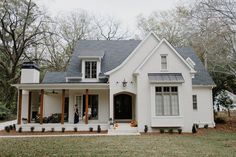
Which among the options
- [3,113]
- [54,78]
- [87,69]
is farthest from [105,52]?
[3,113]

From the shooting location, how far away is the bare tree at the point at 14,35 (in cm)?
2694

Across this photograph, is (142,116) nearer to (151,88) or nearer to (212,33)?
(151,88)

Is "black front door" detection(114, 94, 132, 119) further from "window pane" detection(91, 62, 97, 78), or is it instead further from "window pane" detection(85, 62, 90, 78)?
"window pane" detection(85, 62, 90, 78)

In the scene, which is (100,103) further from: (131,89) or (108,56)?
(108,56)

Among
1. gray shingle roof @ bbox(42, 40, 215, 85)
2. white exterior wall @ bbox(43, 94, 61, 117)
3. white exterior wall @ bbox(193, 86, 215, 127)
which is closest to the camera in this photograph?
white exterior wall @ bbox(193, 86, 215, 127)

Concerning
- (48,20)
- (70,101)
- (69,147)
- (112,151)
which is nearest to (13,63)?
(48,20)

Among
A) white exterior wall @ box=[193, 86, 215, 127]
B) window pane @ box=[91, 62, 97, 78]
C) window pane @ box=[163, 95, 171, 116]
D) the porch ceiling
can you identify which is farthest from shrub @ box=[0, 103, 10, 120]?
white exterior wall @ box=[193, 86, 215, 127]

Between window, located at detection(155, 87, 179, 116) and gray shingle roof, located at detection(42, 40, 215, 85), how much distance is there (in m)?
4.05

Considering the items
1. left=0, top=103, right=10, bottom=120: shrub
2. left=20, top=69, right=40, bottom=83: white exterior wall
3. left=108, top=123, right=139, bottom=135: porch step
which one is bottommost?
left=108, top=123, right=139, bottom=135: porch step

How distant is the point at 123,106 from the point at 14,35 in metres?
18.2

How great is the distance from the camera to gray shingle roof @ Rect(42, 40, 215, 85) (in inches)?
764

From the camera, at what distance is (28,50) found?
32.4 meters

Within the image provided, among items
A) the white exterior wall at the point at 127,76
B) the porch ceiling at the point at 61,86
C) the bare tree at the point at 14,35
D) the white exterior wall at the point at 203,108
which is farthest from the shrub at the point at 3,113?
the white exterior wall at the point at 203,108

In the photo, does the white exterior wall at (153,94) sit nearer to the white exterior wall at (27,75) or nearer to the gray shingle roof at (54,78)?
the gray shingle roof at (54,78)
